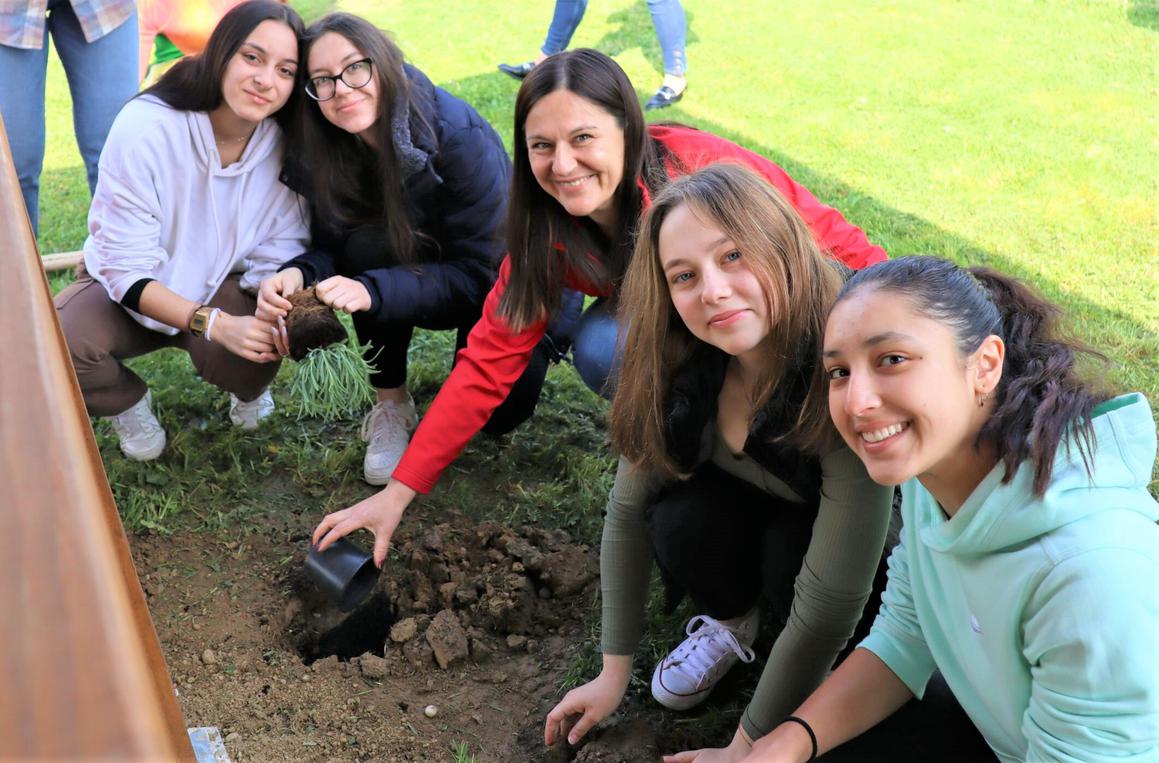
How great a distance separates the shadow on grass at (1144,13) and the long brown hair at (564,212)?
20.5 ft

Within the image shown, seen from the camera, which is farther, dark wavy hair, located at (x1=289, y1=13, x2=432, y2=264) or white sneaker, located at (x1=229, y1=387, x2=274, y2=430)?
white sneaker, located at (x1=229, y1=387, x2=274, y2=430)

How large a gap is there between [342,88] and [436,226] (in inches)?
19.7

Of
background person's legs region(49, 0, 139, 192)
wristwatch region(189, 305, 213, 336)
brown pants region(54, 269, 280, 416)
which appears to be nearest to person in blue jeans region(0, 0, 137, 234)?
background person's legs region(49, 0, 139, 192)

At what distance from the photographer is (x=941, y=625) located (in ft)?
6.00

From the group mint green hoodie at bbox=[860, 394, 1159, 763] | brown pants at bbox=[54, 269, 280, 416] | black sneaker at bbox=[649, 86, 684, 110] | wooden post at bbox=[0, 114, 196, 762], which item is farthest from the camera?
black sneaker at bbox=[649, 86, 684, 110]

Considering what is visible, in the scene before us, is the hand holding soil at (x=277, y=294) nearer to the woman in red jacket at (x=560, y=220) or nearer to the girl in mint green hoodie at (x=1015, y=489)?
the woman in red jacket at (x=560, y=220)

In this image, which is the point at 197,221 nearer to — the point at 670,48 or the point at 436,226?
the point at 436,226

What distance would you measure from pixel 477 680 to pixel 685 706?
50 cm

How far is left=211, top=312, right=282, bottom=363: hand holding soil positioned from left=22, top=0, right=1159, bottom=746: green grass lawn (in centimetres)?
50

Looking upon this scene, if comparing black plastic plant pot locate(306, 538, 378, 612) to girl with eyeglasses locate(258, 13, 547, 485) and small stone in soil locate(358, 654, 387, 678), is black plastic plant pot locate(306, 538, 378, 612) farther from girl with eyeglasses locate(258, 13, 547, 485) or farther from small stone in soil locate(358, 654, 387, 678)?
girl with eyeglasses locate(258, 13, 547, 485)

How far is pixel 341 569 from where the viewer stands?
2664 mm

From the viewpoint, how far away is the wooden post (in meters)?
0.27

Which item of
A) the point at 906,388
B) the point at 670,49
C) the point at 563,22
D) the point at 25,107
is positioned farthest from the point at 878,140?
the point at 906,388

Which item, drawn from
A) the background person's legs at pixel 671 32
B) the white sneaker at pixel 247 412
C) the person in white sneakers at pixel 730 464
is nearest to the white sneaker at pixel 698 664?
the person in white sneakers at pixel 730 464
